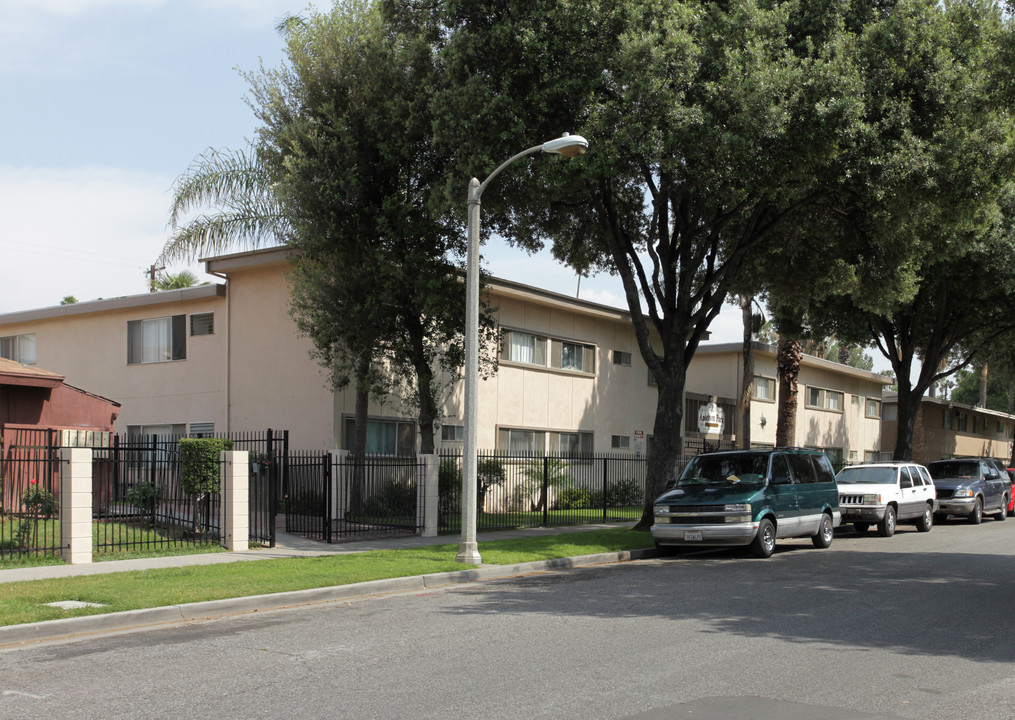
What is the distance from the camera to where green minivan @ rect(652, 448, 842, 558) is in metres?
16.0

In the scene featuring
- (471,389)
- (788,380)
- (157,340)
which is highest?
(157,340)

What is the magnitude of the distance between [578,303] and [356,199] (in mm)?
10342

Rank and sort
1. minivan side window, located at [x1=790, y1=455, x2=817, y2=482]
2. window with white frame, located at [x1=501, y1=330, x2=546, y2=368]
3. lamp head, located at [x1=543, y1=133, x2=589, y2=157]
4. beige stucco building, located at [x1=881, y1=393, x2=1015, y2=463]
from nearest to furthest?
lamp head, located at [x1=543, y1=133, x2=589, y2=157] → minivan side window, located at [x1=790, y1=455, x2=817, y2=482] → window with white frame, located at [x1=501, y1=330, x2=546, y2=368] → beige stucco building, located at [x1=881, y1=393, x2=1015, y2=463]

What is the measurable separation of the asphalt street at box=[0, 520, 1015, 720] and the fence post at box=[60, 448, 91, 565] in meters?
4.79

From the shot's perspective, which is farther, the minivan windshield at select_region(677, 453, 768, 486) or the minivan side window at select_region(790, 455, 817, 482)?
the minivan side window at select_region(790, 455, 817, 482)

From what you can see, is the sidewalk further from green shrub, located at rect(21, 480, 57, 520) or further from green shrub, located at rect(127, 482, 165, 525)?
green shrub, located at rect(127, 482, 165, 525)

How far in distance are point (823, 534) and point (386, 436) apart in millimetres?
10988

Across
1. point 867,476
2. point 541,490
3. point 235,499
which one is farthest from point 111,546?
point 867,476

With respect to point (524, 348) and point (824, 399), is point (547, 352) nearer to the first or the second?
point (524, 348)

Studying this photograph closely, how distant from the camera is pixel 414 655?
822cm

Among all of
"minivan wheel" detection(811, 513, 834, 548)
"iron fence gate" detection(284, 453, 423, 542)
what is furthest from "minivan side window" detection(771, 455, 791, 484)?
"iron fence gate" detection(284, 453, 423, 542)

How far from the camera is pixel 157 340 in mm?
25891

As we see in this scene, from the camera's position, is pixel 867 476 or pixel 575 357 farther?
pixel 575 357

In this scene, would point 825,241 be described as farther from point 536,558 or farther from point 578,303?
point 536,558
